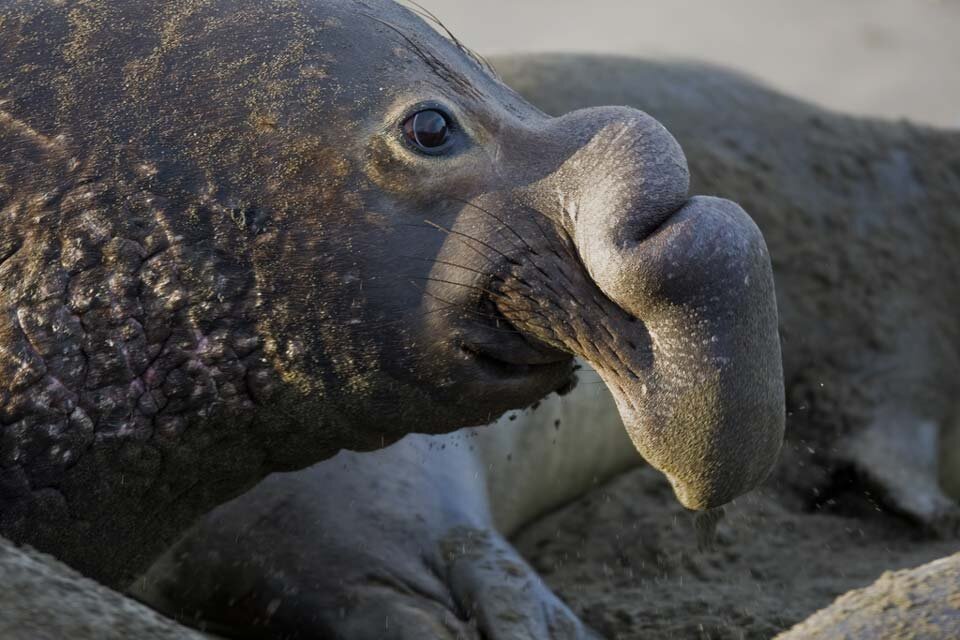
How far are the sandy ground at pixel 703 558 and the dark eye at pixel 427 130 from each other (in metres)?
1.37

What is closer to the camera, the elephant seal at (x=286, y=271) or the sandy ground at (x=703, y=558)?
the elephant seal at (x=286, y=271)

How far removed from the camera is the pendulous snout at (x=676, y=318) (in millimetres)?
2705

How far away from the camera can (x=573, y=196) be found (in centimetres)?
292

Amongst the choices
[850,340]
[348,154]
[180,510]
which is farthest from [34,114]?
[850,340]

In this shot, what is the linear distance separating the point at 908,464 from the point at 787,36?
236 inches

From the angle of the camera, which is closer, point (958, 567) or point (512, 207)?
point (958, 567)

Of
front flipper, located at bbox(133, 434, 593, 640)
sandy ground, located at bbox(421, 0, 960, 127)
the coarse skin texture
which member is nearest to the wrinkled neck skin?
the coarse skin texture

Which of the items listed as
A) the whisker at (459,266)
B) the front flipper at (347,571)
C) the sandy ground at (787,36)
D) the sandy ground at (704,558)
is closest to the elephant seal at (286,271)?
the whisker at (459,266)

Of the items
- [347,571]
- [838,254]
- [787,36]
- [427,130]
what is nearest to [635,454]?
[838,254]

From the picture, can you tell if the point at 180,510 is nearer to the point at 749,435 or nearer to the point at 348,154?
the point at 348,154

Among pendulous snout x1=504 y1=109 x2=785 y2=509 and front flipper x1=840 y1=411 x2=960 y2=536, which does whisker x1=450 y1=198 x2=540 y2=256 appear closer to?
pendulous snout x1=504 y1=109 x2=785 y2=509

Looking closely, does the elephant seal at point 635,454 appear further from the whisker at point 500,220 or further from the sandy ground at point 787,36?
the sandy ground at point 787,36

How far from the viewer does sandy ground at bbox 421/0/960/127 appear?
9562mm

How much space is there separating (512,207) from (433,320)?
242mm
